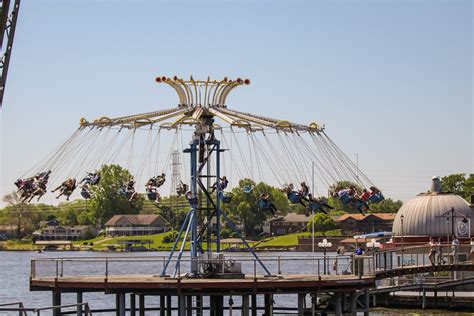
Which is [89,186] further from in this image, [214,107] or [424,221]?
[424,221]

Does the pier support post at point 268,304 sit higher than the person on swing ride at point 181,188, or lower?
lower

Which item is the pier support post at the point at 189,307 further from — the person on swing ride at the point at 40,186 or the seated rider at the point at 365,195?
the seated rider at the point at 365,195

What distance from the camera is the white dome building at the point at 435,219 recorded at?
99.8m

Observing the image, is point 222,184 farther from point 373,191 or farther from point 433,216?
point 433,216

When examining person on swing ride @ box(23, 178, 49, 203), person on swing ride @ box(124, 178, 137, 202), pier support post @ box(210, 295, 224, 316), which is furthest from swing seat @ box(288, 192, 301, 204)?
person on swing ride @ box(23, 178, 49, 203)

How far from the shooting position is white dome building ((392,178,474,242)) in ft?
327

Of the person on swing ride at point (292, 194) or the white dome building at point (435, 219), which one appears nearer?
the person on swing ride at point (292, 194)

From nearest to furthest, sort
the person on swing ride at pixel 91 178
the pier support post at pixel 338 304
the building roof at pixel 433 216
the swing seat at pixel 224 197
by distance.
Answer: the pier support post at pixel 338 304 < the person on swing ride at pixel 91 178 < the swing seat at pixel 224 197 < the building roof at pixel 433 216

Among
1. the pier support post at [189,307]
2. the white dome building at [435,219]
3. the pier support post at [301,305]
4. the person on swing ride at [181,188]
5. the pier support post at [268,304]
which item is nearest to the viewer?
the pier support post at [301,305]

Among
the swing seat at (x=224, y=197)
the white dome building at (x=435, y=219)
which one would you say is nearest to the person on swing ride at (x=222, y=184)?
the swing seat at (x=224, y=197)

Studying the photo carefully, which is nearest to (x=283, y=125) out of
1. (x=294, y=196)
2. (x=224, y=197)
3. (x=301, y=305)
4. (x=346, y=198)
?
(x=294, y=196)

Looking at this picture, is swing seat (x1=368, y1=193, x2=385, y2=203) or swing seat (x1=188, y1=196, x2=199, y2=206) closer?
swing seat (x1=188, y1=196, x2=199, y2=206)

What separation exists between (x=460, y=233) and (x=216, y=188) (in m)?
43.3

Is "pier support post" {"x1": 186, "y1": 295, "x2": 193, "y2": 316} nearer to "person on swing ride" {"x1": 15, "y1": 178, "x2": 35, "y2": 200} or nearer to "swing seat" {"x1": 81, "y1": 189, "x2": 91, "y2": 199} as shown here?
"swing seat" {"x1": 81, "y1": 189, "x2": 91, "y2": 199}
